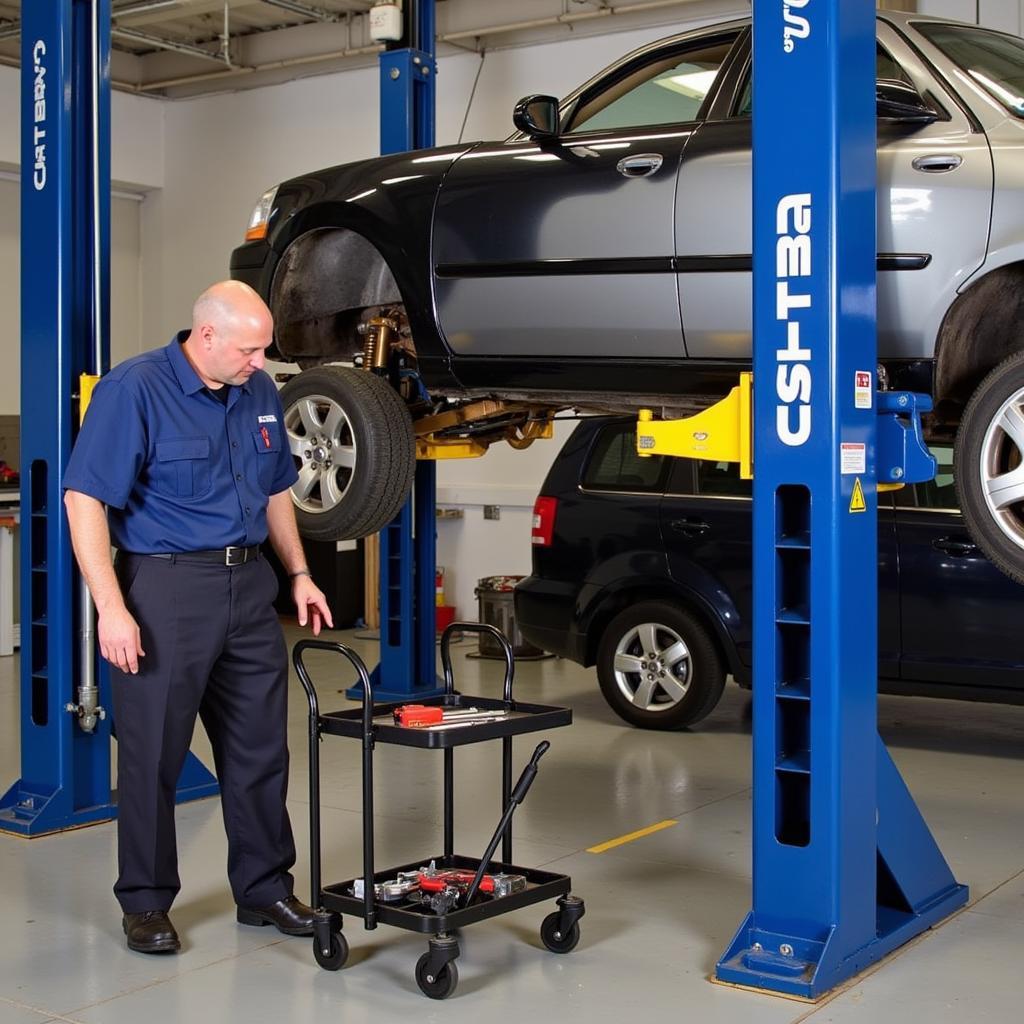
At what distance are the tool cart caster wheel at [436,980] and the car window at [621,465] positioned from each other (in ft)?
11.9

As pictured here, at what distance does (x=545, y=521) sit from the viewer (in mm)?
7234

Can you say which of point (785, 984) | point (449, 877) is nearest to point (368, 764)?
point (449, 877)

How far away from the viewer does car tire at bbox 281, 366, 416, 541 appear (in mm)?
5219

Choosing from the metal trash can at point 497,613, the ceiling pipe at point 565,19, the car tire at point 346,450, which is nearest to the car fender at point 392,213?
the car tire at point 346,450

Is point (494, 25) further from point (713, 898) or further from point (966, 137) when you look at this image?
point (713, 898)

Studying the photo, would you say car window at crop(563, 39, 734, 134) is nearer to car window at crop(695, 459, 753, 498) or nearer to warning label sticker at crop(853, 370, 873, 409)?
warning label sticker at crop(853, 370, 873, 409)

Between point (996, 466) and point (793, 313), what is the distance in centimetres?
80

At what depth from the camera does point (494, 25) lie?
1020cm

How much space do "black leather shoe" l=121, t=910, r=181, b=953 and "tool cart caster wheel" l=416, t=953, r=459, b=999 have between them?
0.75m

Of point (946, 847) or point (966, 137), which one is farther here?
point (946, 847)

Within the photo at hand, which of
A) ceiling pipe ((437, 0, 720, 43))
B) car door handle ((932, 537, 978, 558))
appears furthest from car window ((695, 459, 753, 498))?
ceiling pipe ((437, 0, 720, 43))

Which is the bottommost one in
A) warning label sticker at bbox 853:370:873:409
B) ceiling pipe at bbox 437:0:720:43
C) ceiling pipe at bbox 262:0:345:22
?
warning label sticker at bbox 853:370:873:409

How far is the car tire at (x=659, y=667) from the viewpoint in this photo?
6.79m

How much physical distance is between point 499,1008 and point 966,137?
2.67 meters
